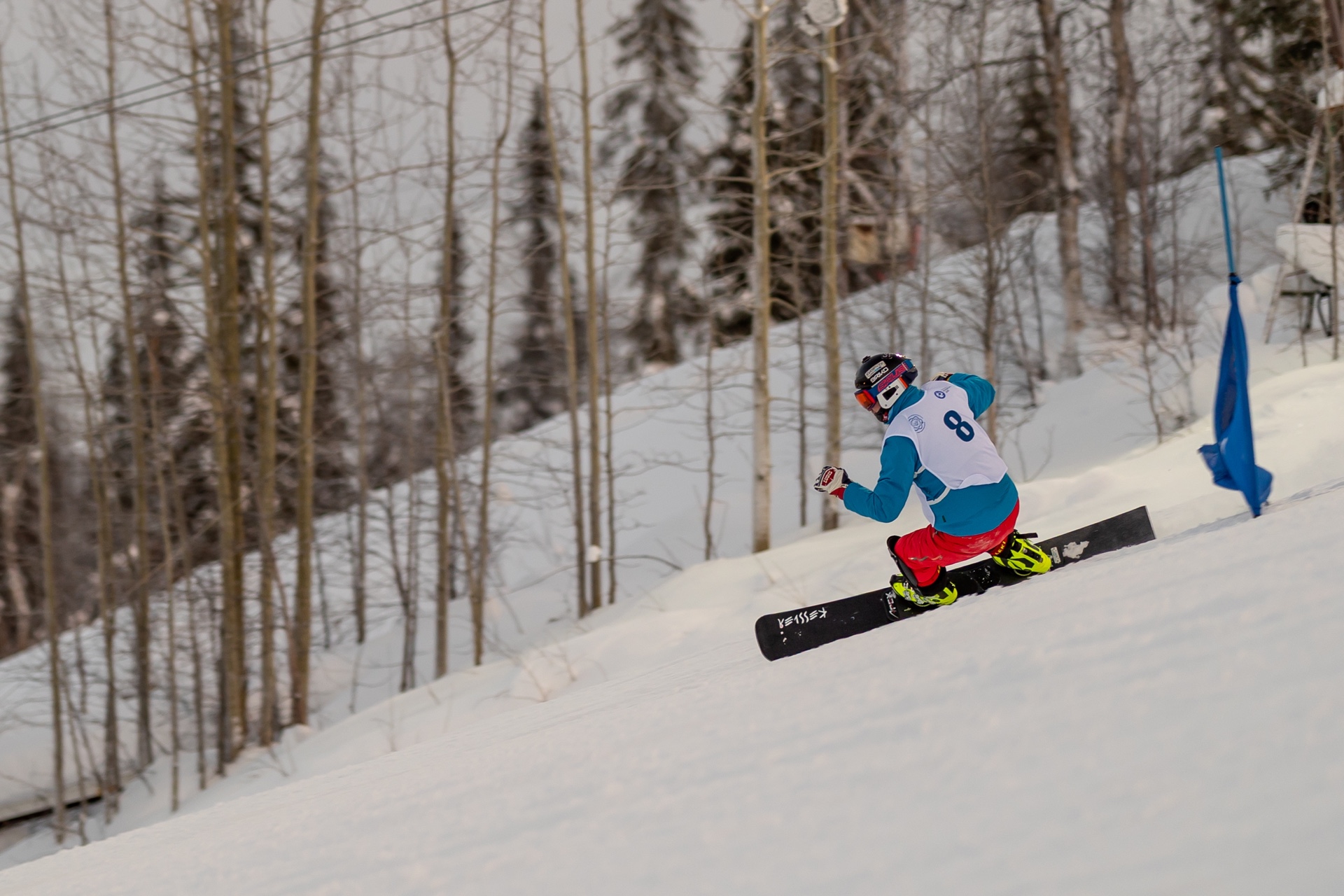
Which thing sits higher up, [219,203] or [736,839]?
[219,203]

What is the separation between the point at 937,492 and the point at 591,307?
9762 mm

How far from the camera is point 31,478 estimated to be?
101 ft

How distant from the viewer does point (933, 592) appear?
5.23 meters

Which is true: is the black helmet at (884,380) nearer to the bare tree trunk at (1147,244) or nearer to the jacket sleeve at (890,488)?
the jacket sleeve at (890,488)

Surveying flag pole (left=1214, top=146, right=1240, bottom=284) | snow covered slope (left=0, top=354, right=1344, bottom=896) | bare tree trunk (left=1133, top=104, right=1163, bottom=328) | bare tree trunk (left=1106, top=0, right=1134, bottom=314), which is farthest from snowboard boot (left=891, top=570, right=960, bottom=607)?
bare tree trunk (left=1106, top=0, right=1134, bottom=314)

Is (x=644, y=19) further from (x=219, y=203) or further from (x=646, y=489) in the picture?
(x=219, y=203)

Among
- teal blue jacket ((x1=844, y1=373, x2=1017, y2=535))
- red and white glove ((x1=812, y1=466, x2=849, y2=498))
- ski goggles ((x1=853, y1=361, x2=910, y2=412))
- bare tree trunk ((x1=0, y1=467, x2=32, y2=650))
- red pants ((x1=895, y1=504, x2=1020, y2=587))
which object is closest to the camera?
red and white glove ((x1=812, y1=466, x2=849, y2=498))

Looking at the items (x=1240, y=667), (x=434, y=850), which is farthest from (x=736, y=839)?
(x=1240, y=667)

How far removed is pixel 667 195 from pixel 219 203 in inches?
762

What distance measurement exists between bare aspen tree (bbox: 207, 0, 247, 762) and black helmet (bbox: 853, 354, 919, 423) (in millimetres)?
9388

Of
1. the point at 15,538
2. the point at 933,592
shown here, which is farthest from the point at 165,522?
the point at 15,538

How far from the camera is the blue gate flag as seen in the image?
14.2ft

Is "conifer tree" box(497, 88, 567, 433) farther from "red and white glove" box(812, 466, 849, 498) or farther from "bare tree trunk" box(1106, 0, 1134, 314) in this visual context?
"red and white glove" box(812, 466, 849, 498)

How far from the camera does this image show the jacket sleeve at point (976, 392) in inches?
191
